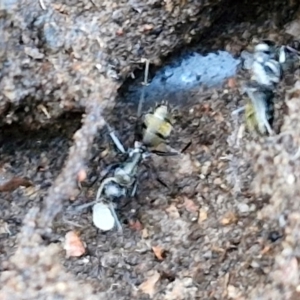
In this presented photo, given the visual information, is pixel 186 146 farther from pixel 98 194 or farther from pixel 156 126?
pixel 98 194

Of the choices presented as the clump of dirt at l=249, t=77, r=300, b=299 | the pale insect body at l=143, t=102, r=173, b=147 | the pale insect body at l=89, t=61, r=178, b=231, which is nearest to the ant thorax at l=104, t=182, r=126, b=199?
the pale insect body at l=89, t=61, r=178, b=231

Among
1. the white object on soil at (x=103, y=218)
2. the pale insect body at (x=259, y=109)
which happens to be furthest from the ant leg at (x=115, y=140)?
the pale insect body at (x=259, y=109)

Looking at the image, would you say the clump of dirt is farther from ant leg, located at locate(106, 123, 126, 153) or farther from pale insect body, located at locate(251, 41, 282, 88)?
ant leg, located at locate(106, 123, 126, 153)

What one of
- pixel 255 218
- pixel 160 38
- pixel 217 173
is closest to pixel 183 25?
pixel 160 38

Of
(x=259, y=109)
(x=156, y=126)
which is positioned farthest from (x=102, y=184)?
(x=259, y=109)

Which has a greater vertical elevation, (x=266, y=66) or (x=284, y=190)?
(x=266, y=66)

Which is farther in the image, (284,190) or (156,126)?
(156,126)

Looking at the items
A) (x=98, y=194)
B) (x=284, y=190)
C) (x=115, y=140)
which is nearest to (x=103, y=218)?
(x=98, y=194)

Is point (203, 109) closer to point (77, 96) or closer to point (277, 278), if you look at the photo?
point (77, 96)

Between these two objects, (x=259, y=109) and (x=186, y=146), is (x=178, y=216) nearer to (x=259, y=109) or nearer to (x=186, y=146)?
(x=186, y=146)
